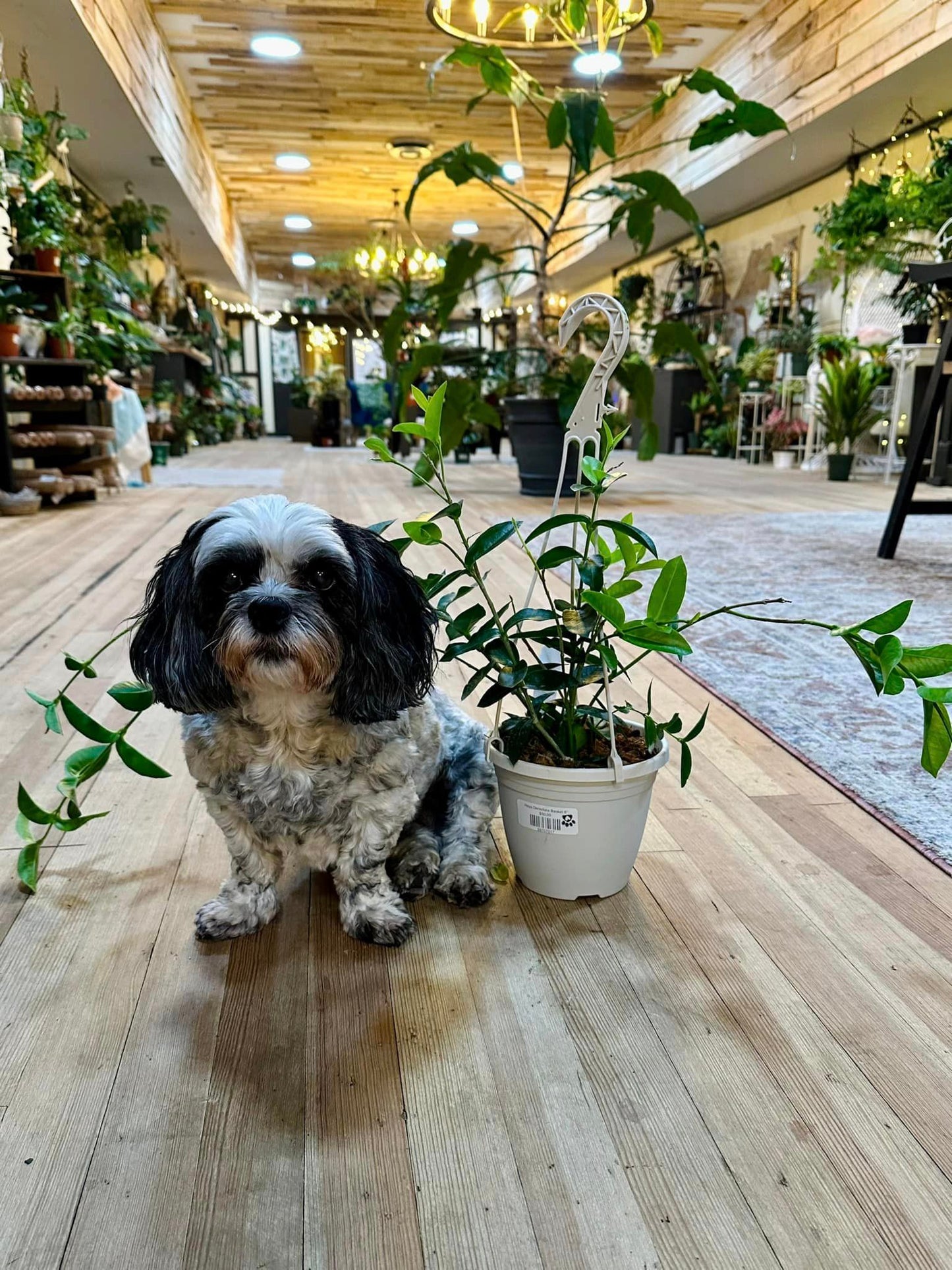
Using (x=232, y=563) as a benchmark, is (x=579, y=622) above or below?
below

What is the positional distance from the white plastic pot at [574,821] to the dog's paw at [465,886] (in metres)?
0.07

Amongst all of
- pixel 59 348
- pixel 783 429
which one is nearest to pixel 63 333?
pixel 59 348

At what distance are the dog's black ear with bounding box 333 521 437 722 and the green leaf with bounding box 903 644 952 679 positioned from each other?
54cm

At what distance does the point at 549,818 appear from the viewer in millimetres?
1267

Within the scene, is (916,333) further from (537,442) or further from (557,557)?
(557,557)

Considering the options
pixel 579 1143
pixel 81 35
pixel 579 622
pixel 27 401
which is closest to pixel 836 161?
pixel 81 35

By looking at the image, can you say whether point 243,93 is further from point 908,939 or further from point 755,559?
point 908,939

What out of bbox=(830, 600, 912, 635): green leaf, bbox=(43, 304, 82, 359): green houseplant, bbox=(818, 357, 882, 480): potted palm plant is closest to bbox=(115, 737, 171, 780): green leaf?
bbox=(830, 600, 912, 635): green leaf

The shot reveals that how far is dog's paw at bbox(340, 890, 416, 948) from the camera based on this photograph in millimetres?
1205

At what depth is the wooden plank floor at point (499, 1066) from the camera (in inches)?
31.0

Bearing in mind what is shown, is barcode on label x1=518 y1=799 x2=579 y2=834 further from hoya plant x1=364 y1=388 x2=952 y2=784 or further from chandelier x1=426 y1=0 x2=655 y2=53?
chandelier x1=426 y1=0 x2=655 y2=53

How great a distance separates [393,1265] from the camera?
75 centimetres

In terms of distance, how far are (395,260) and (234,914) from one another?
11557 millimetres

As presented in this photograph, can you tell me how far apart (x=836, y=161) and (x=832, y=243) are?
2.88 ft
